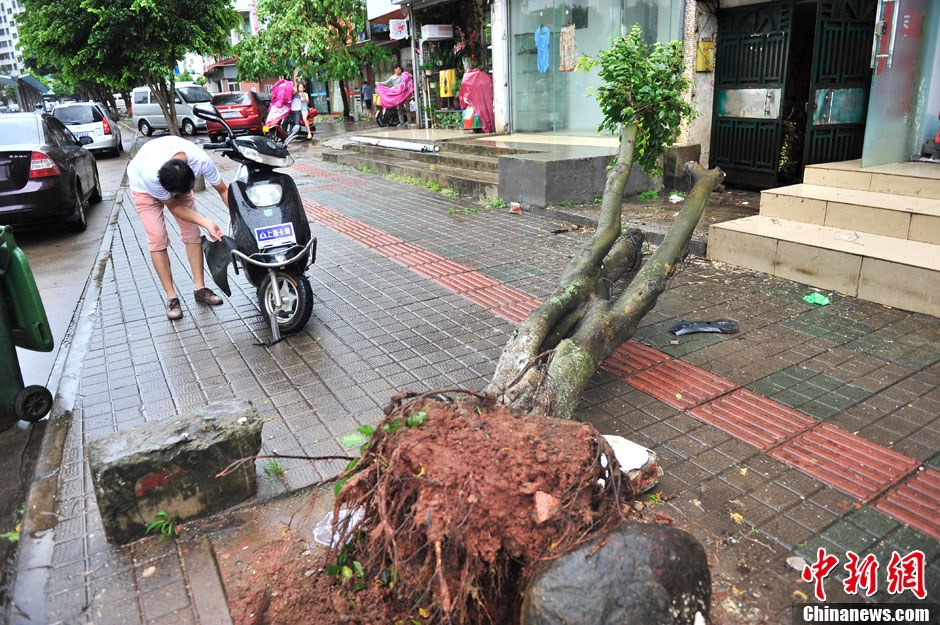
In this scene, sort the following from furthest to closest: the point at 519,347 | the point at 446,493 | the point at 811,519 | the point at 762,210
→ 1. the point at 762,210
2. the point at 519,347
3. the point at 811,519
4. the point at 446,493

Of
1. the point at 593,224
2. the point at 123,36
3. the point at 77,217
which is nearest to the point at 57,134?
the point at 77,217

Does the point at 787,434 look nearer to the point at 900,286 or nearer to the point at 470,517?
the point at 470,517

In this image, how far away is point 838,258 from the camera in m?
5.52

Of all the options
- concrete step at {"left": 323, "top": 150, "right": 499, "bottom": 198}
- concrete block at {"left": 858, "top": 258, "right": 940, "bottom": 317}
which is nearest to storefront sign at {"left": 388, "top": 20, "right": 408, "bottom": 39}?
concrete step at {"left": 323, "top": 150, "right": 499, "bottom": 198}

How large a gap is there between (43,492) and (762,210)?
6784mm

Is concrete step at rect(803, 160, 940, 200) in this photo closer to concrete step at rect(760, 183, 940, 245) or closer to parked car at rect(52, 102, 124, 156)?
concrete step at rect(760, 183, 940, 245)

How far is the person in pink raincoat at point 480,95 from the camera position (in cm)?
1477

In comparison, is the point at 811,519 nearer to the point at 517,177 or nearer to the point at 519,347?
the point at 519,347

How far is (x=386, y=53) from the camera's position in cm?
2289

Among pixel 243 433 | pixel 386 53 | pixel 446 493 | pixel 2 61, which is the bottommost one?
pixel 243 433

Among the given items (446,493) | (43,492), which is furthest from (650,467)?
(43,492)

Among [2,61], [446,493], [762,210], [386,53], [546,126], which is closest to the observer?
[446,493]

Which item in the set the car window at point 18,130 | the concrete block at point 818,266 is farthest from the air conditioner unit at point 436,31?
the concrete block at point 818,266

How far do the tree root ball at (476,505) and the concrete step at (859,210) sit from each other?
4942 mm
